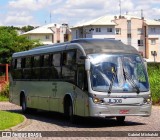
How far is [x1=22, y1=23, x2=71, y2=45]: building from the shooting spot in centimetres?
14550

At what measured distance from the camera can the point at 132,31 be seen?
127938 mm

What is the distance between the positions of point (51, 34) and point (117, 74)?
128487 millimetres

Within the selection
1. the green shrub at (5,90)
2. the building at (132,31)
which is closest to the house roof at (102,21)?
the building at (132,31)

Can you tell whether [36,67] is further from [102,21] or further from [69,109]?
[102,21]

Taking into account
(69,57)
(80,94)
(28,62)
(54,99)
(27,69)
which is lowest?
(54,99)

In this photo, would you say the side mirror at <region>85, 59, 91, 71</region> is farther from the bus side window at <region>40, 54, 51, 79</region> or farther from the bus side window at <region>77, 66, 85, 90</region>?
the bus side window at <region>40, 54, 51, 79</region>

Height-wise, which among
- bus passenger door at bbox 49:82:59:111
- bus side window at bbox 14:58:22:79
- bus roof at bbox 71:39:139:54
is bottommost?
bus passenger door at bbox 49:82:59:111

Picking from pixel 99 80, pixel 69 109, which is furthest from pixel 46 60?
pixel 99 80

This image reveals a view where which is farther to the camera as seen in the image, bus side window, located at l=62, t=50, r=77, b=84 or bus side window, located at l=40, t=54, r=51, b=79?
bus side window, located at l=40, t=54, r=51, b=79

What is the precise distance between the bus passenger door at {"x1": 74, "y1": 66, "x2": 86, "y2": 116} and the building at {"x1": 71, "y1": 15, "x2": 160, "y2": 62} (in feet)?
343

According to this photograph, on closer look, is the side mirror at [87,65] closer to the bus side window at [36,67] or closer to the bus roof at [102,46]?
the bus roof at [102,46]

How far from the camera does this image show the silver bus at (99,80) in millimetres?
19031

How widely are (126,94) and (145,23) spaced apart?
4340 inches

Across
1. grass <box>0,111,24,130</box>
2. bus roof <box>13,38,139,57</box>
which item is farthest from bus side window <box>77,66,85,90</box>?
grass <box>0,111,24,130</box>
